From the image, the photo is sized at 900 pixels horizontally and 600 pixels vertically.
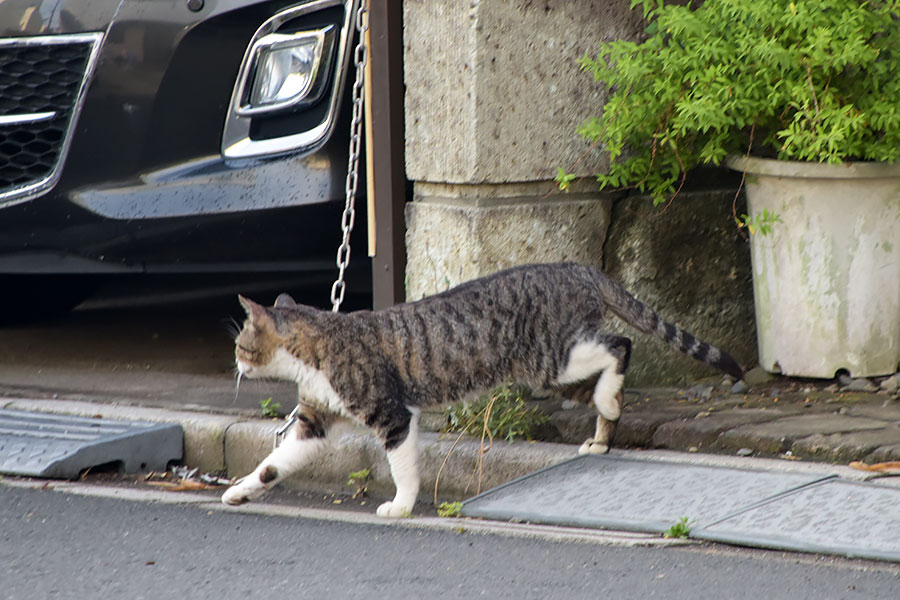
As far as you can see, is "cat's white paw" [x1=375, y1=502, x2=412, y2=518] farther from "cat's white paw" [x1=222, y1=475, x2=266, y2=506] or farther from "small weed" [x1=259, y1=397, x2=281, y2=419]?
"small weed" [x1=259, y1=397, x2=281, y2=419]

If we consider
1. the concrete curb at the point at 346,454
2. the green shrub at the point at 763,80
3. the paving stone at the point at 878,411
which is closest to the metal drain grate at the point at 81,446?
the concrete curb at the point at 346,454

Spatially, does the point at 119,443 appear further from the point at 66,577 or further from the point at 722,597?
the point at 722,597

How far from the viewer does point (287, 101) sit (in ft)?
16.1

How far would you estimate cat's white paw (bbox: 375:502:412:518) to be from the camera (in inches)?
162

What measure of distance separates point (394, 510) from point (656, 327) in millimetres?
1123

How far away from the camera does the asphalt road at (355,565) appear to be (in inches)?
131

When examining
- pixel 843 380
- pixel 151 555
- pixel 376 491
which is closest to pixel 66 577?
pixel 151 555

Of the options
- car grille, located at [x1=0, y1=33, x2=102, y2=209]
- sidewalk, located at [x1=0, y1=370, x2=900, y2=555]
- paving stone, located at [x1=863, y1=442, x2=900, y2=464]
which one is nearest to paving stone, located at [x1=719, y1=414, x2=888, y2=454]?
sidewalk, located at [x1=0, y1=370, x2=900, y2=555]

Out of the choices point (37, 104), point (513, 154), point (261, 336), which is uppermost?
point (37, 104)

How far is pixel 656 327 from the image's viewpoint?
15.0 ft

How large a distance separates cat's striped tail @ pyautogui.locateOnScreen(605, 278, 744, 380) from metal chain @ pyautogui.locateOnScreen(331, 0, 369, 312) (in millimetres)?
919

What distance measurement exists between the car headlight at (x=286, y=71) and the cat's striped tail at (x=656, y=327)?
1.32m

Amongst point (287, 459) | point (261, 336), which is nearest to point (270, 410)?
point (287, 459)

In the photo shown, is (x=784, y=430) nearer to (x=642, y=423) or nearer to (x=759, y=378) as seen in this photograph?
(x=642, y=423)
